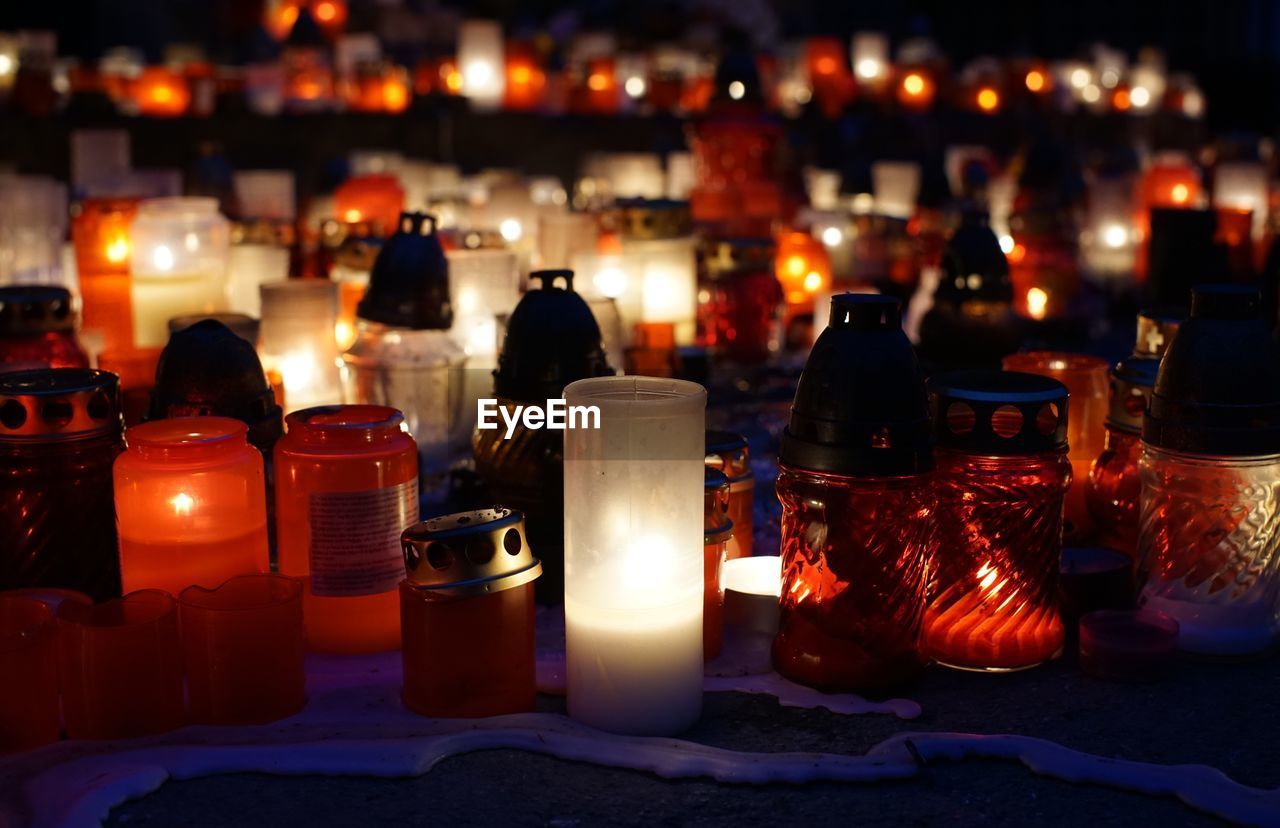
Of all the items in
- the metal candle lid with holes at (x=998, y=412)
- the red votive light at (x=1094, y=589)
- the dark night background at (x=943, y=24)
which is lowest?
the red votive light at (x=1094, y=589)

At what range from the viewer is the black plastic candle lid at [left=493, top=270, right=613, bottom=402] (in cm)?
249

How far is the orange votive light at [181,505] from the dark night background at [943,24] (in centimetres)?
595

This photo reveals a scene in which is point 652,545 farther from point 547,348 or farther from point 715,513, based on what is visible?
point 547,348

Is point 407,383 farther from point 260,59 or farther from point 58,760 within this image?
point 260,59

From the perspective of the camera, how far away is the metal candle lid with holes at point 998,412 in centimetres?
211

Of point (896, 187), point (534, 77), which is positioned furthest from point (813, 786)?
point (534, 77)

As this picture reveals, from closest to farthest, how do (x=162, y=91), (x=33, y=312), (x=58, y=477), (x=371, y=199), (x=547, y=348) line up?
(x=58, y=477)
(x=547, y=348)
(x=33, y=312)
(x=371, y=199)
(x=162, y=91)

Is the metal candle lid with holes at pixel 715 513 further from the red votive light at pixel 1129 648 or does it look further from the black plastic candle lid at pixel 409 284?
the black plastic candle lid at pixel 409 284

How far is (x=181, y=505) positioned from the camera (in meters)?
2.13

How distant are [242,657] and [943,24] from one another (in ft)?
36.2

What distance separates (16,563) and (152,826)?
74 centimetres

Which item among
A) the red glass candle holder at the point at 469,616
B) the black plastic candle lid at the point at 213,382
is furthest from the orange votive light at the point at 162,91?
the red glass candle holder at the point at 469,616

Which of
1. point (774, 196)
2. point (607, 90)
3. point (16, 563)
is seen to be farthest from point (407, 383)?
point (607, 90)

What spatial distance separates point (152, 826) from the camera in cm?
172
